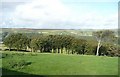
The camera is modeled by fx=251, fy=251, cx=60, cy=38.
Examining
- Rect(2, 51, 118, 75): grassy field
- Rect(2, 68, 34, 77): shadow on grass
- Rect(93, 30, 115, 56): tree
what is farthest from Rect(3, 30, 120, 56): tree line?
Rect(2, 68, 34, 77): shadow on grass

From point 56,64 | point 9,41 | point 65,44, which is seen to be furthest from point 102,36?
point 9,41

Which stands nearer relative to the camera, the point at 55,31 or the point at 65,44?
the point at 55,31

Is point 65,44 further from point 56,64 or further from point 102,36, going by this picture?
point 102,36

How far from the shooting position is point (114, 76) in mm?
5074

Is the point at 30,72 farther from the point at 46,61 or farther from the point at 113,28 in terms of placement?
the point at 113,28

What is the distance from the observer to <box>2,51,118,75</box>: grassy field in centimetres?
504

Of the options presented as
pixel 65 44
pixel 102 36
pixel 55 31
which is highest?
pixel 55 31

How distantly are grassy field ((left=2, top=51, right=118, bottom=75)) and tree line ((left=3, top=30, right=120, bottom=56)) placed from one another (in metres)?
0.13

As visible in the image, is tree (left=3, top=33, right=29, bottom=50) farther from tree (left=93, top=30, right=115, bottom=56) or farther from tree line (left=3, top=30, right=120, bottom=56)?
tree (left=93, top=30, right=115, bottom=56)

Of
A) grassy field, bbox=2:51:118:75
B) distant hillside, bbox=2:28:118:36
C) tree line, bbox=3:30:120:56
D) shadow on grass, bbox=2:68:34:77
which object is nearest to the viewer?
shadow on grass, bbox=2:68:34:77

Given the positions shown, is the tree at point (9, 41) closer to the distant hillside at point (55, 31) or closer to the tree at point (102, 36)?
the distant hillside at point (55, 31)

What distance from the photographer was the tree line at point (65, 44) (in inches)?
209

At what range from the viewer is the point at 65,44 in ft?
17.9

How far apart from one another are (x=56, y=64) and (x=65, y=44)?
1.72ft
